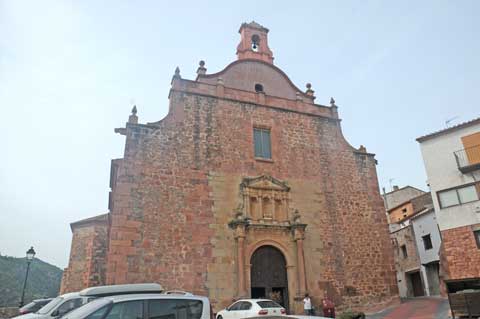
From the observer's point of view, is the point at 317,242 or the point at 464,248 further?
the point at 464,248

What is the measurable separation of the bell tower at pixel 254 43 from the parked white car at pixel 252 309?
1350 centimetres

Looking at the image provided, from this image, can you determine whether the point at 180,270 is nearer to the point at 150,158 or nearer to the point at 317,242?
the point at 150,158

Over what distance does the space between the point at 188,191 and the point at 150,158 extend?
214 cm

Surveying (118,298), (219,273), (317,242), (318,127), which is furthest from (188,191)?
(118,298)

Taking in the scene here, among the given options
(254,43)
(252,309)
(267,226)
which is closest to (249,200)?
(267,226)

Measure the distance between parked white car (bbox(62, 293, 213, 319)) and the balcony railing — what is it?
17.7 m

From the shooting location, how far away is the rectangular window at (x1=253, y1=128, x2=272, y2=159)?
1753cm

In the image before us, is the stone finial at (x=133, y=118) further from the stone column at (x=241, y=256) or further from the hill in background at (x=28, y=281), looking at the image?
the hill in background at (x=28, y=281)

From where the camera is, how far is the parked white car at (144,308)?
16.4 ft

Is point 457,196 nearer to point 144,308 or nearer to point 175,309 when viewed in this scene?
point 175,309

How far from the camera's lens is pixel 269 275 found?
15.2 m

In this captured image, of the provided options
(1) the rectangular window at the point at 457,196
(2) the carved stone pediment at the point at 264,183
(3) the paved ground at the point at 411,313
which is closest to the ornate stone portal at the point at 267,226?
(2) the carved stone pediment at the point at 264,183

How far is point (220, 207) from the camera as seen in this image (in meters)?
15.4

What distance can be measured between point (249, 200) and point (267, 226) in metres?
1.40
